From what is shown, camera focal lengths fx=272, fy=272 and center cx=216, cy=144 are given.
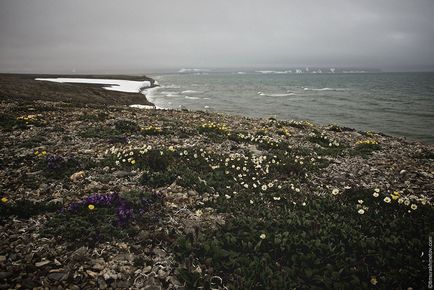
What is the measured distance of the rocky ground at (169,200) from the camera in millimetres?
5535

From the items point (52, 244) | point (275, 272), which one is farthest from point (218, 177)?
point (52, 244)

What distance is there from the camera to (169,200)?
819cm

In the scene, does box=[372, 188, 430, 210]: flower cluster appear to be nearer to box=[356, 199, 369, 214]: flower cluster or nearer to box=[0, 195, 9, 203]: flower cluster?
box=[356, 199, 369, 214]: flower cluster

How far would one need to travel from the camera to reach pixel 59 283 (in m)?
4.98

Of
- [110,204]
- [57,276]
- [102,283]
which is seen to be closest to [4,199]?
[110,204]

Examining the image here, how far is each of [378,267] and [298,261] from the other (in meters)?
1.68

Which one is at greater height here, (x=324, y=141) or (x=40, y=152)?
(x=40, y=152)

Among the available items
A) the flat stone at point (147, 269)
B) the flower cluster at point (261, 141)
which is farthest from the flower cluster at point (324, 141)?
the flat stone at point (147, 269)

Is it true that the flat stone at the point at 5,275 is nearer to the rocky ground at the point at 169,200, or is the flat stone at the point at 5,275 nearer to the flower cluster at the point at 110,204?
the rocky ground at the point at 169,200

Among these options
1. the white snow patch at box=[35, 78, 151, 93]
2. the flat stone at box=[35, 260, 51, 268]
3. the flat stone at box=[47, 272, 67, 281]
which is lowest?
the flat stone at box=[47, 272, 67, 281]

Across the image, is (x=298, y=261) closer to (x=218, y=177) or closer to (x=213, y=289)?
(x=213, y=289)

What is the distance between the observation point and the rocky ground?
5.54 m

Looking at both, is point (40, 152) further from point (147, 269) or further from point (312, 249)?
point (312, 249)

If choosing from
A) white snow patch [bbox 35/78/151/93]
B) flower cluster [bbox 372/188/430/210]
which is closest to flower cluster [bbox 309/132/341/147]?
flower cluster [bbox 372/188/430/210]
